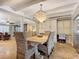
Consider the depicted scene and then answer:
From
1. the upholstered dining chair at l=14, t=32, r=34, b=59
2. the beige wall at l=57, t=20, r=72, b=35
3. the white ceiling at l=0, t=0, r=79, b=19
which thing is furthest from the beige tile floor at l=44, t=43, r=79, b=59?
the beige wall at l=57, t=20, r=72, b=35

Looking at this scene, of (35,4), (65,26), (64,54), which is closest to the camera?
(64,54)

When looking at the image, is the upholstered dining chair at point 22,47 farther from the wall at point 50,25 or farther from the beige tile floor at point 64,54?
the wall at point 50,25

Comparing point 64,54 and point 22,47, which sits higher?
point 22,47

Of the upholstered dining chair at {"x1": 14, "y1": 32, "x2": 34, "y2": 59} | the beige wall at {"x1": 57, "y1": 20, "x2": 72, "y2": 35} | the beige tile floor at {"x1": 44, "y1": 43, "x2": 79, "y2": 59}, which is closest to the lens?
the upholstered dining chair at {"x1": 14, "y1": 32, "x2": 34, "y2": 59}

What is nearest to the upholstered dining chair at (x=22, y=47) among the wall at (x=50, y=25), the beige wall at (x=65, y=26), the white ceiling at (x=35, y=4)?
the white ceiling at (x=35, y=4)

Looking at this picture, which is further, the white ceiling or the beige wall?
the beige wall

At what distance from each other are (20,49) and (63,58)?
1.77 m

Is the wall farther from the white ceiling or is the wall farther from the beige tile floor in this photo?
the beige tile floor

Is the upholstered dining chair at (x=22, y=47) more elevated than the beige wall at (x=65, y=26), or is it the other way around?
the beige wall at (x=65, y=26)

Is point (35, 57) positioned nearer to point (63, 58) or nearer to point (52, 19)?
point (63, 58)

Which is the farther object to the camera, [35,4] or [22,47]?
[35,4]

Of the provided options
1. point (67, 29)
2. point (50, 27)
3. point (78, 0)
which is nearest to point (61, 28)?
point (67, 29)

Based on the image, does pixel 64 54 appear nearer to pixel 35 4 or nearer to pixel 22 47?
pixel 22 47

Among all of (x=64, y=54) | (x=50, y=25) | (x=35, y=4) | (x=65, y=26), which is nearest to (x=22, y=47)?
(x=64, y=54)
